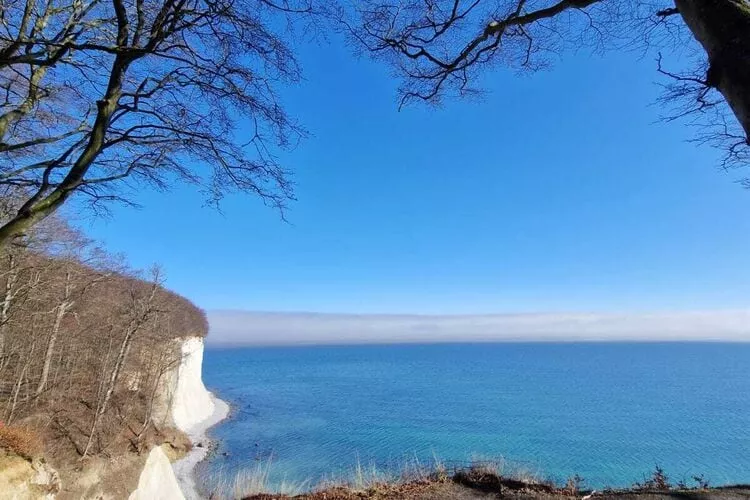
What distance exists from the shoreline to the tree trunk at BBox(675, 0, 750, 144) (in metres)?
21.8

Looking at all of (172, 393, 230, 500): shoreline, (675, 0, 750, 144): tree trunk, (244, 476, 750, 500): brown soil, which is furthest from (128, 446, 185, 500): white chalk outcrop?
(675, 0, 750, 144): tree trunk

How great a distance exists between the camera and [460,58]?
4.44 meters

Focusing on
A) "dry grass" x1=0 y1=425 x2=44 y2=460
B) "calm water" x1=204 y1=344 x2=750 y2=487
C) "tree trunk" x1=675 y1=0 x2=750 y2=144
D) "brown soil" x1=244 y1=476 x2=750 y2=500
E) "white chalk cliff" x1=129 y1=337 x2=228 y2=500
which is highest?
"tree trunk" x1=675 y1=0 x2=750 y2=144

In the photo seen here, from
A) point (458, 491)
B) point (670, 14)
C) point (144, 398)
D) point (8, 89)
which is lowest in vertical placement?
point (144, 398)

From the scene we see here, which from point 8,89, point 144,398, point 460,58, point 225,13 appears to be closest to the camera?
point 225,13

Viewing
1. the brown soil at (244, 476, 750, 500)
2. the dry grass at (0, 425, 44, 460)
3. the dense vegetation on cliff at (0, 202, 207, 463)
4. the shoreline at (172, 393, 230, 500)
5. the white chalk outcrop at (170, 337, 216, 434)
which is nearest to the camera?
the brown soil at (244, 476, 750, 500)

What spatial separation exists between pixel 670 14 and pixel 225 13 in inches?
143

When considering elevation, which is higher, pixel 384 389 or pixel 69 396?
pixel 69 396

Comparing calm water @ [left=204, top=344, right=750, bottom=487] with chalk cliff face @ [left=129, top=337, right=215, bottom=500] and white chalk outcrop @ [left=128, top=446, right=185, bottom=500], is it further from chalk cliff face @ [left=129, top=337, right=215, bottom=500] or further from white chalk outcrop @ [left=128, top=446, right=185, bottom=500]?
white chalk outcrop @ [left=128, top=446, right=185, bottom=500]

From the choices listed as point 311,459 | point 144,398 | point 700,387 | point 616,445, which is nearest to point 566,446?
point 616,445

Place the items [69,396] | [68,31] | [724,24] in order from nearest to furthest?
[724,24]
[68,31]
[69,396]

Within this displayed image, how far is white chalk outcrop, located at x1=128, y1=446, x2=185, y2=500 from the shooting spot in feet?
50.2

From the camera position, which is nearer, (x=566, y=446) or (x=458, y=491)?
(x=458, y=491)

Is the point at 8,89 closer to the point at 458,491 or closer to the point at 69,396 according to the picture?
the point at 458,491
